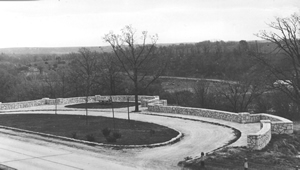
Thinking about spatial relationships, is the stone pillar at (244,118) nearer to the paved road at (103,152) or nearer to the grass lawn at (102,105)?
the paved road at (103,152)

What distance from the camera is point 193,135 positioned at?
76.3ft

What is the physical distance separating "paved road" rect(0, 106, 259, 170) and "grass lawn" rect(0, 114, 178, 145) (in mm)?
1323

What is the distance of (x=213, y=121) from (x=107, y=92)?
26.1 metres

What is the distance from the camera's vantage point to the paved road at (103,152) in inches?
669

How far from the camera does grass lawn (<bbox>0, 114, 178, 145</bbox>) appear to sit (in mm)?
22500

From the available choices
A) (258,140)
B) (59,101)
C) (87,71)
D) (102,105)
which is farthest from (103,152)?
(87,71)

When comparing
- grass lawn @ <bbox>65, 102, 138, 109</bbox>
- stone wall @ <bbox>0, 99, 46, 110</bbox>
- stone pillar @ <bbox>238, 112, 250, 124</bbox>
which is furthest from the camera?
stone wall @ <bbox>0, 99, 46, 110</bbox>

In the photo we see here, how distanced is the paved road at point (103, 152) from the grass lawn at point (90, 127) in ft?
4.34

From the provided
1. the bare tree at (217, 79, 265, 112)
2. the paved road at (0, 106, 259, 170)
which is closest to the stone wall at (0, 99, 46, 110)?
the paved road at (0, 106, 259, 170)

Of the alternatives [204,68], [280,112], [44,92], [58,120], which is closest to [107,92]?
[44,92]

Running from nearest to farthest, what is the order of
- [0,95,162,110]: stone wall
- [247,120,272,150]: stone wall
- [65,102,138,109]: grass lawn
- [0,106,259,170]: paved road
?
1. [0,106,259,170]: paved road
2. [247,120,272,150]: stone wall
3. [65,102,138,109]: grass lawn
4. [0,95,162,110]: stone wall

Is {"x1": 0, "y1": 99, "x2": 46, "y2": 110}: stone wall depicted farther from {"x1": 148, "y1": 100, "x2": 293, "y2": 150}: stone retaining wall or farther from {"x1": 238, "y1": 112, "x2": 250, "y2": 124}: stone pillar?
{"x1": 238, "y1": 112, "x2": 250, "y2": 124}: stone pillar

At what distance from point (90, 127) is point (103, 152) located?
300 inches

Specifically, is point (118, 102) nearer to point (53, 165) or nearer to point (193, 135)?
point (193, 135)
